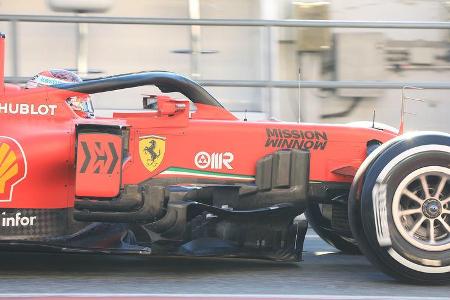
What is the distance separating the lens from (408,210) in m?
5.97

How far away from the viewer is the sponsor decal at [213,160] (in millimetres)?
6242

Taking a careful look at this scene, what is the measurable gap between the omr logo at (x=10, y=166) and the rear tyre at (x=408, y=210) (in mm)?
1988

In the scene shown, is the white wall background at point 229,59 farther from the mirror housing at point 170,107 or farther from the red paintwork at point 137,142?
the mirror housing at point 170,107

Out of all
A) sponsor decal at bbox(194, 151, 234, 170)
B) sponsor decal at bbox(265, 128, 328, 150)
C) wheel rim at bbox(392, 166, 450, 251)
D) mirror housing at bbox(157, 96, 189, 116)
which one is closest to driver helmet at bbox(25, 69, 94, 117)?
mirror housing at bbox(157, 96, 189, 116)

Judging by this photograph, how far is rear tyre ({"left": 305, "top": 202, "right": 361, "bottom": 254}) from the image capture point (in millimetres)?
7246

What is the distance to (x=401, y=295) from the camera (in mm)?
5633

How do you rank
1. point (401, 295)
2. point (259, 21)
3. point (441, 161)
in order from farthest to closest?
point (259, 21) < point (441, 161) < point (401, 295)

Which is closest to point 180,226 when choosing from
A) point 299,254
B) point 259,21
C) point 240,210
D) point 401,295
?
point 240,210

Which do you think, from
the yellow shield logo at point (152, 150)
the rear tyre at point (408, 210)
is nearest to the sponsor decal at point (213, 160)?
the yellow shield logo at point (152, 150)

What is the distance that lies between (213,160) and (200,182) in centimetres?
16

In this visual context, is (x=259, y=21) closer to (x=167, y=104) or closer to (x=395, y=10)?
(x=395, y=10)

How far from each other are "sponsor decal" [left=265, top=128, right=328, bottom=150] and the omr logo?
1.52m

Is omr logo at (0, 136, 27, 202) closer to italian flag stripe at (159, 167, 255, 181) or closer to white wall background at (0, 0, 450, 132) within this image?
italian flag stripe at (159, 167, 255, 181)

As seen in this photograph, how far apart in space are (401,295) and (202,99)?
6.07ft
